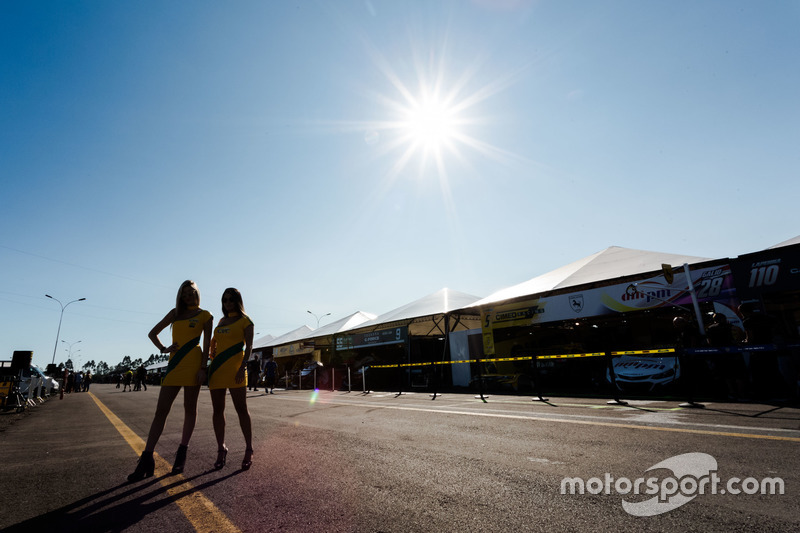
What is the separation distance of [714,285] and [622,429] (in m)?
8.20

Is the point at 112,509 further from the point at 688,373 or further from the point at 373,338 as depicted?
the point at 373,338

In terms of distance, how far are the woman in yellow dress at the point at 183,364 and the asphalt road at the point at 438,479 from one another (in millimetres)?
216

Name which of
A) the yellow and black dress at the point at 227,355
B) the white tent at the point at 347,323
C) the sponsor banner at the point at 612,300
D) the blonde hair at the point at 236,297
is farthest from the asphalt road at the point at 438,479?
the white tent at the point at 347,323

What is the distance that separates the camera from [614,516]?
2.05m

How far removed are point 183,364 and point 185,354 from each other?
0.30ft

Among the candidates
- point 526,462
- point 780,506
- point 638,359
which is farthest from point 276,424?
point 638,359

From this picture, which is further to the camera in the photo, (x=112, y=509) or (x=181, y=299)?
(x=181, y=299)

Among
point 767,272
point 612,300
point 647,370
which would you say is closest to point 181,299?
point 647,370

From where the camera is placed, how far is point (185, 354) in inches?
137

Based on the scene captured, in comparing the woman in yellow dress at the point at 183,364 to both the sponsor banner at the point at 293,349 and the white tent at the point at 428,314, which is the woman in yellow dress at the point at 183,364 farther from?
the sponsor banner at the point at 293,349

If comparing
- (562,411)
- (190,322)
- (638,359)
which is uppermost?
(190,322)

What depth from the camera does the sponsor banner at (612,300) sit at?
10047 millimetres

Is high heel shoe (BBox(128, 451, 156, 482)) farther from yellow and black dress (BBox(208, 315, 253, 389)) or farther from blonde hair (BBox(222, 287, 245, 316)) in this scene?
blonde hair (BBox(222, 287, 245, 316))

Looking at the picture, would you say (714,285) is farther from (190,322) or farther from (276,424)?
(190,322)
